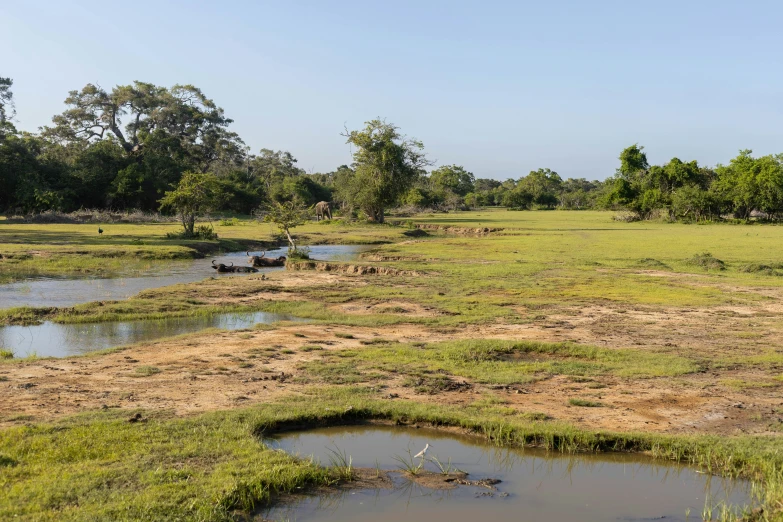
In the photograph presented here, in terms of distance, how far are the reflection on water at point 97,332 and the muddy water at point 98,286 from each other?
2.87 metres

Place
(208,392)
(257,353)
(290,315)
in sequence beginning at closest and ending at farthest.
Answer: (208,392) < (257,353) < (290,315)

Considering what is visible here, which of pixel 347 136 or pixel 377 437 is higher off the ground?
pixel 347 136

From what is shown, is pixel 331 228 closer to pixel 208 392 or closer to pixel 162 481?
pixel 208 392

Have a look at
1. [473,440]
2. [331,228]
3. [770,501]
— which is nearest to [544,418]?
[473,440]

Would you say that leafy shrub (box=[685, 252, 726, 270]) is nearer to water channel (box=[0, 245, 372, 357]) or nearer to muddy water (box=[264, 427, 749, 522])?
water channel (box=[0, 245, 372, 357])

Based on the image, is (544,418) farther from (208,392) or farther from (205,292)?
(205,292)

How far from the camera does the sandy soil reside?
26.1ft

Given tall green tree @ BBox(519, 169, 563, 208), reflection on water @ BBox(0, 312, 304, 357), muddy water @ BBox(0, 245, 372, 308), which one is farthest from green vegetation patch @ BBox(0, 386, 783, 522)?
tall green tree @ BBox(519, 169, 563, 208)

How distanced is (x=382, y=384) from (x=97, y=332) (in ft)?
22.4

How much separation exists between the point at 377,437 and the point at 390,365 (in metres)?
2.52

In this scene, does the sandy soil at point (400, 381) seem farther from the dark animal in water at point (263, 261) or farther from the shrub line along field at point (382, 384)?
the dark animal in water at point (263, 261)

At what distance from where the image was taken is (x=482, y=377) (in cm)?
961

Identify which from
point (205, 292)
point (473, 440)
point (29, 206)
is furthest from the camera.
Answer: point (29, 206)

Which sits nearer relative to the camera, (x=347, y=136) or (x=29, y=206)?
(x=29, y=206)
